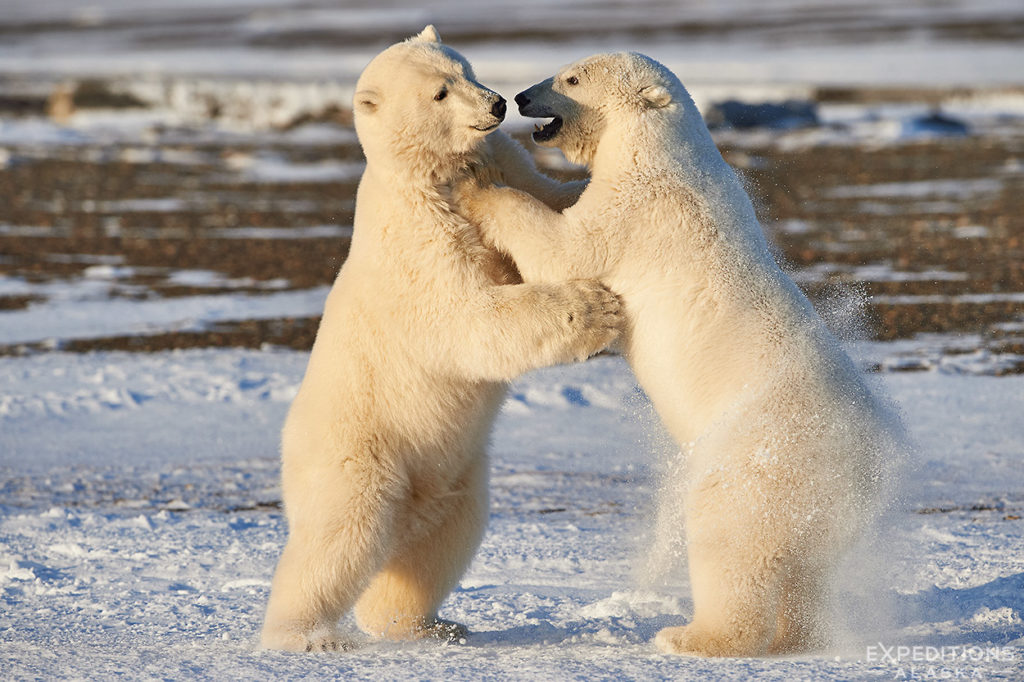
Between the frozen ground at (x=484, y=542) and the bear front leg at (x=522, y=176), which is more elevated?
the bear front leg at (x=522, y=176)

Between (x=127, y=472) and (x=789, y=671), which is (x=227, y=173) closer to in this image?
(x=127, y=472)

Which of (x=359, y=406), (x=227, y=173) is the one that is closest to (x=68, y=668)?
(x=359, y=406)

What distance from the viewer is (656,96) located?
4070 millimetres

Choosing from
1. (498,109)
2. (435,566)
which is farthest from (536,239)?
(435,566)

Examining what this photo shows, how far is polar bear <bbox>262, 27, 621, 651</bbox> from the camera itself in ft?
12.9

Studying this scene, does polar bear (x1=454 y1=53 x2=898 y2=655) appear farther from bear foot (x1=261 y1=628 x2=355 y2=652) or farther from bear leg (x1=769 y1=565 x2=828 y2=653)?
bear foot (x1=261 y1=628 x2=355 y2=652)

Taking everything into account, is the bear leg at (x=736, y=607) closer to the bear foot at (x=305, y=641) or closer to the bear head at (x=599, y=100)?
the bear foot at (x=305, y=641)

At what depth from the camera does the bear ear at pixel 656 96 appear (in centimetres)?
407

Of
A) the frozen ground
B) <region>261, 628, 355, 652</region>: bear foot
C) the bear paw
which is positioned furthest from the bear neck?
<region>261, 628, 355, 652</region>: bear foot

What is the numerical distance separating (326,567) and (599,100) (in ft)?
5.45

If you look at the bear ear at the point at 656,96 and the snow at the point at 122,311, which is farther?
the snow at the point at 122,311

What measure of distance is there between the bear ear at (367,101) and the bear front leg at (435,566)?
116 centimetres

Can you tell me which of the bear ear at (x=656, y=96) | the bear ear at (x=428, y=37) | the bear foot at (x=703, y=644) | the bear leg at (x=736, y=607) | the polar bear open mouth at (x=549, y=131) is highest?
the bear ear at (x=428, y=37)

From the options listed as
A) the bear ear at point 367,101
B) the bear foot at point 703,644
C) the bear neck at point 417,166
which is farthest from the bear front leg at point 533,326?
the bear foot at point 703,644
